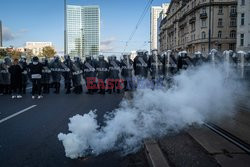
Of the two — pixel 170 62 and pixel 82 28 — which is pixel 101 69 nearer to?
pixel 170 62

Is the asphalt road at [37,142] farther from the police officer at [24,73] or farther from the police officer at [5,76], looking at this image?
the police officer at [24,73]

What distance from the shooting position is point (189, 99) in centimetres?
732

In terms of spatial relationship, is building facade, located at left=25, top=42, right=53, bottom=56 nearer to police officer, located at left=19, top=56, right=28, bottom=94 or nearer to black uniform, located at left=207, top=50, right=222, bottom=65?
police officer, located at left=19, top=56, right=28, bottom=94

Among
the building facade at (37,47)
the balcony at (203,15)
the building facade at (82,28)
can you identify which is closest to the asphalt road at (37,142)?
the building facade at (82,28)

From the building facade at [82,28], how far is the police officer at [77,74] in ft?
63.9

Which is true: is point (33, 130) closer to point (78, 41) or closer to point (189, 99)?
point (189, 99)

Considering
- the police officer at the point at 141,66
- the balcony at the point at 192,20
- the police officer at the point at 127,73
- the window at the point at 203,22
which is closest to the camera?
the police officer at the point at 141,66

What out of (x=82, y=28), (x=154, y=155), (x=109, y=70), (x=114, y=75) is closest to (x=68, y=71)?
(x=109, y=70)

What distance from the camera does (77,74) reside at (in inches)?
643

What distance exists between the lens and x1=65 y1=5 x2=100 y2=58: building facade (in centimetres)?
3994

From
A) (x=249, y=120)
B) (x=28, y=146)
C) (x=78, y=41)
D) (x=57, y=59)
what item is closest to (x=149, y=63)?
(x=57, y=59)

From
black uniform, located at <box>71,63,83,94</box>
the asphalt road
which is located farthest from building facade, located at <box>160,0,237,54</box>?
the asphalt road

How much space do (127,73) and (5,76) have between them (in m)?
6.60

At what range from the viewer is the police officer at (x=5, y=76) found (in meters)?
15.7
